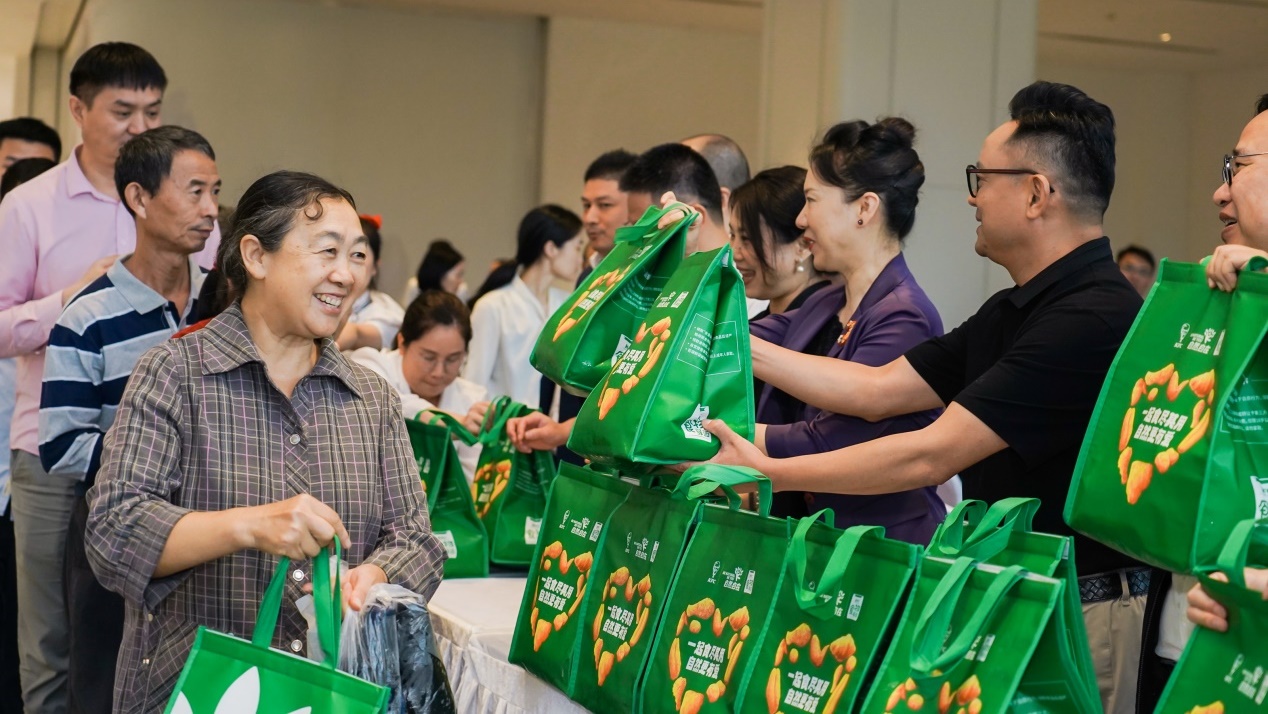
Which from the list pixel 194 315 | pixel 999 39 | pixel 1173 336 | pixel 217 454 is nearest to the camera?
pixel 1173 336

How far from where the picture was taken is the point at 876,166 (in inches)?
101

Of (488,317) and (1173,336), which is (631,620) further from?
(488,317)

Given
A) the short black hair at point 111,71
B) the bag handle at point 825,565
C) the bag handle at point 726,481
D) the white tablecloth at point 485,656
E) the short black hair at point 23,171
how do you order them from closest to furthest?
the bag handle at point 825,565 < the bag handle at point 726,481 < the white tablecloth at point 485,656 < the short black hair at point 111,71 < the short black hair at point 23,171

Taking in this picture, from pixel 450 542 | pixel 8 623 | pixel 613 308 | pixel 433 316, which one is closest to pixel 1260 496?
pixel 613 308

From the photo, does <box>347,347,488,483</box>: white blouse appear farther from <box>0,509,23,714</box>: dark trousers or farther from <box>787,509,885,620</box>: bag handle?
<box>787,509,885,620</box>: bag handle

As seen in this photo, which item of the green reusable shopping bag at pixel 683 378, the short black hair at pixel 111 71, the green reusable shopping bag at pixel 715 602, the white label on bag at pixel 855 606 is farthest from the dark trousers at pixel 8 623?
the white label on bag at pixel 855 606

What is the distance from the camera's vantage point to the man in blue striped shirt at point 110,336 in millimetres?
2883

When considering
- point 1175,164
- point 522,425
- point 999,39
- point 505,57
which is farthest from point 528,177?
point 522,425

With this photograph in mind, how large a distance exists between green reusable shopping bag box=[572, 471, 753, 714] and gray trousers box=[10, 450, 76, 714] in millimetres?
1726

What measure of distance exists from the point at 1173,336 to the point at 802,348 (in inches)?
47.6

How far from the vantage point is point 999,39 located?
6246 mm

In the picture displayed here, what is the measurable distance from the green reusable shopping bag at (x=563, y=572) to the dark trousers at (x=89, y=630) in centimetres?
115

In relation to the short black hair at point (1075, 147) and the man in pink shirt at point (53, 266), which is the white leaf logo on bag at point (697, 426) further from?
the man in pink shirt at point (53, 266)

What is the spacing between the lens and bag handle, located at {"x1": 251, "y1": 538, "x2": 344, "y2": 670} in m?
1.76
